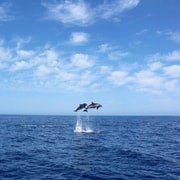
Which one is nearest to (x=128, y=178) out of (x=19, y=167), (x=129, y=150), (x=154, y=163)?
(x=154, y=163)

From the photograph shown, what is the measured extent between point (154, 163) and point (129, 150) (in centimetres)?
1116

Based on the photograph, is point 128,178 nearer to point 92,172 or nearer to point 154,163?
point 92,172

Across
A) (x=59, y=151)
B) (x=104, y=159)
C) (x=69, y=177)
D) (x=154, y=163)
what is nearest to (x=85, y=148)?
(x=59, y=151)

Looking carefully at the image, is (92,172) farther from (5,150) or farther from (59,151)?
(5,150)

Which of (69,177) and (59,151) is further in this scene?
(59,151)

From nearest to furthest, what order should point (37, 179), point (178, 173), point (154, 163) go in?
point (37, 179) < point (178, 173) < point (154, 163)

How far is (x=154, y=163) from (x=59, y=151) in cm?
1631

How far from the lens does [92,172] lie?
1377 inches

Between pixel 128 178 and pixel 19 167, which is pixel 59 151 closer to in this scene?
pixel 19 167

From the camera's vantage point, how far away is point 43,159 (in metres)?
41.7

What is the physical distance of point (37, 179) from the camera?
31.1m

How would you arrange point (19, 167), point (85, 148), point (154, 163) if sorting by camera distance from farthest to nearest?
point (85, 148)
point (154, 163)
point (19, 167)

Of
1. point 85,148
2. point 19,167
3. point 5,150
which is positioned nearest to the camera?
point 19,167

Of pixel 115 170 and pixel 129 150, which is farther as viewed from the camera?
pixel 129 150
